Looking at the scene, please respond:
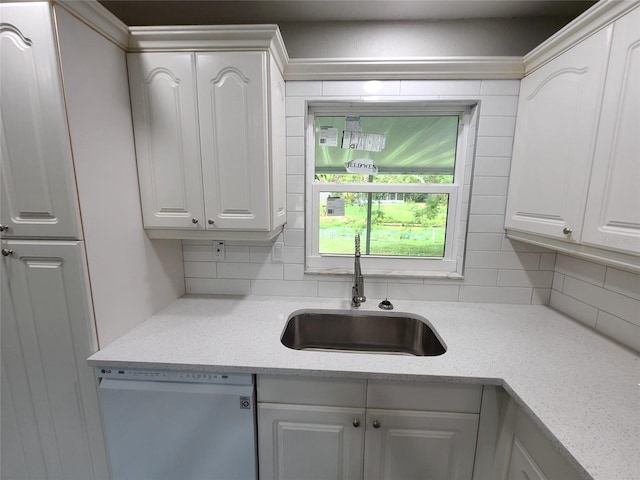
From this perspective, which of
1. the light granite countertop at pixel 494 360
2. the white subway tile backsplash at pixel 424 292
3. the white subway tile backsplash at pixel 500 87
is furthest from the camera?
the white subway tile backsplash at pixel 424 292

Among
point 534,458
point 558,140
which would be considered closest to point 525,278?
point 558,140

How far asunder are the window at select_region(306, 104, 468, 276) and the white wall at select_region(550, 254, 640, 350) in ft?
1.70

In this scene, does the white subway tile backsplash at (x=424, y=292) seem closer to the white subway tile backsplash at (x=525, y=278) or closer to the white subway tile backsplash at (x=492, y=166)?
the white subway tile backsplash at (x=525, y=278)

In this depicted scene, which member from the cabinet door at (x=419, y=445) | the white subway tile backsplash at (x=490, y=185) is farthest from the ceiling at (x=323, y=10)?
the cabinet door at (x=419, y=445)

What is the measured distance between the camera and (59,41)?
0.82 m

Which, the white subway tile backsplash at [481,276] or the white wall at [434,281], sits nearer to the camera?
→ the white wall at [434,281]

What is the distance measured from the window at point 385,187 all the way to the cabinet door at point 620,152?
0.60 m

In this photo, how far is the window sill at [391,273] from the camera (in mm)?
1497

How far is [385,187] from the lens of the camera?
1.51 metres

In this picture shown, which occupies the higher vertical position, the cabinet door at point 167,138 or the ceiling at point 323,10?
the ceiling at point 323,10

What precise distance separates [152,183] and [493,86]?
171 centimetres

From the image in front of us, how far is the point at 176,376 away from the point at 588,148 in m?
1.73

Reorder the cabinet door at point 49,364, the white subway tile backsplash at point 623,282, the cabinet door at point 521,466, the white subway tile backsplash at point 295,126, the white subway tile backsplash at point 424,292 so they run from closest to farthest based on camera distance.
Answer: the cabinet door at point 521,466 < the cabinet door at point 49,364 < the white subway tile backsplash at point 623,282 < the white subway tile backsplash at point 295,126 < the white subway tile backsplash at point 424,292

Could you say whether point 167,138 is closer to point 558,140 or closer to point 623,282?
point 558,140
